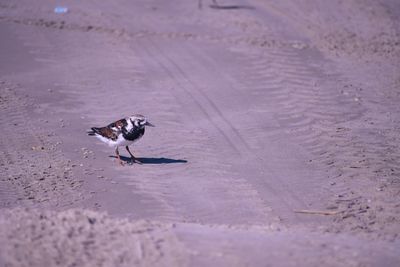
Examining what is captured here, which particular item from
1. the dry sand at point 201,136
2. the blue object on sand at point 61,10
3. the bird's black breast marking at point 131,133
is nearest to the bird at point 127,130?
the bird's black breast marking at point 131,133

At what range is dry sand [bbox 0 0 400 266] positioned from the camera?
8.44 metres

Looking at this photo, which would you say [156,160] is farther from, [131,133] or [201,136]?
[201,136]

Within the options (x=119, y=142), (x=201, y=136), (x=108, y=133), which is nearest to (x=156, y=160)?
(x=119, y=142)

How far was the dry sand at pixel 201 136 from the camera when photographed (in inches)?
332

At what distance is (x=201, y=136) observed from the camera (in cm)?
1441

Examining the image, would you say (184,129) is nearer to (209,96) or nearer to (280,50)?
(209,96)

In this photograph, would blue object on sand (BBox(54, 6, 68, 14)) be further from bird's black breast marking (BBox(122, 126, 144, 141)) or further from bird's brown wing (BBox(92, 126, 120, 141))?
bird's black breast marking (BBox(122, 126, 144, 141))

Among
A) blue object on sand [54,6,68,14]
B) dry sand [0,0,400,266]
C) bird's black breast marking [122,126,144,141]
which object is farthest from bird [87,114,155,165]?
blue object on sand [54,6,68,14]

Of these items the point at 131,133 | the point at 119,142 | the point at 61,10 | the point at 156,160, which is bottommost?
the point at 156,160

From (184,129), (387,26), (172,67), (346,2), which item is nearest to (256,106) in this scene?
(184,129)

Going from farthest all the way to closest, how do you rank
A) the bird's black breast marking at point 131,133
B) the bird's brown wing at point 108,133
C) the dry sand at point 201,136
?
the bird's brown wing at point 108,133 < the bird's black breast marking at point 131,133 < the dry sand at point 201,136

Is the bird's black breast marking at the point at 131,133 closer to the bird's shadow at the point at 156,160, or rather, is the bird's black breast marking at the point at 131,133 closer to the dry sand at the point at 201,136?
the dry sand at the point at 201,136

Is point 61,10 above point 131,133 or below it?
above

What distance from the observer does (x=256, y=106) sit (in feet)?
53.8
